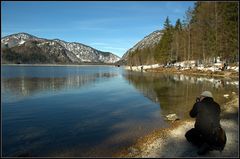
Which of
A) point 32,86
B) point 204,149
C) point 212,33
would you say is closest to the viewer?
point 204,149

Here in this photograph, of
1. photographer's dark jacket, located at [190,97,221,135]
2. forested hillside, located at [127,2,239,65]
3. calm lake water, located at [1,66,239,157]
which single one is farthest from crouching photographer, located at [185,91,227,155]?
forested hillside, located at [127,2,239,65]

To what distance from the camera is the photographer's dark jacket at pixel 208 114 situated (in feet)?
34.1

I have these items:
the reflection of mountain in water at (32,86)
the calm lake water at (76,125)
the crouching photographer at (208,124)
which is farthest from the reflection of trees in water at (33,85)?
the crouching photographer at (208,124)

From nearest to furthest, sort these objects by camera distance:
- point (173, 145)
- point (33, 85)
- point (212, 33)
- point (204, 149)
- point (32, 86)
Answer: point (204, 149)
point (173, 145)
point (32, 86)
point (33, 85)
point (212, 33)

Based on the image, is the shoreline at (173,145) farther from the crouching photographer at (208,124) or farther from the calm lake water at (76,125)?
the calm lake water at (76,125)

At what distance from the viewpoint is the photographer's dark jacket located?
10.4 metres

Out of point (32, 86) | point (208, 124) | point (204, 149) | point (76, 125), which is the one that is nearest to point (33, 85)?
point (32, 86)

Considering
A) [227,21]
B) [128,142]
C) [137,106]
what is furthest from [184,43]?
[128,142]

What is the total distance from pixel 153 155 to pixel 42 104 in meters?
19.1

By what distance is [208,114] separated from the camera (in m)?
10.4

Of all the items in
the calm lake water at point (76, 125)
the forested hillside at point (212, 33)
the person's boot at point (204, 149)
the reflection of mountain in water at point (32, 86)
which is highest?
the forested hillside at point (212, 33)

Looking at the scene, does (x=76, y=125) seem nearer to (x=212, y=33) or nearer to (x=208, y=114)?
(x=208, y=114)

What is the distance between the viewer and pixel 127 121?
19984 mm

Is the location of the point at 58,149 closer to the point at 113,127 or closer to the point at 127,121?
the point at 113,127
